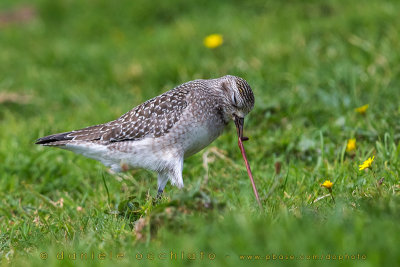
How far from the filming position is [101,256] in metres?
3.65

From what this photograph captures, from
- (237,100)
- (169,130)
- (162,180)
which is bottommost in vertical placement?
(162,180)

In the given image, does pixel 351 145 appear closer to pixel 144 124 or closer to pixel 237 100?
pixel 237 100

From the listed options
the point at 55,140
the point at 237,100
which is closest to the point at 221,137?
the point at 237,100

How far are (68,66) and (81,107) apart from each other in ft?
8.16

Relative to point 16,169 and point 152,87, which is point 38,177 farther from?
point 152,87

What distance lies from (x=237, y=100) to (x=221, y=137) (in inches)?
56.5

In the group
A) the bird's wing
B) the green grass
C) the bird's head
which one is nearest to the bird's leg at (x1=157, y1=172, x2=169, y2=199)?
the green grass

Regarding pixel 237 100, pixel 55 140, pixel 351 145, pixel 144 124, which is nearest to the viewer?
pixel 237 100

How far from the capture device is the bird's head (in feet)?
18.4

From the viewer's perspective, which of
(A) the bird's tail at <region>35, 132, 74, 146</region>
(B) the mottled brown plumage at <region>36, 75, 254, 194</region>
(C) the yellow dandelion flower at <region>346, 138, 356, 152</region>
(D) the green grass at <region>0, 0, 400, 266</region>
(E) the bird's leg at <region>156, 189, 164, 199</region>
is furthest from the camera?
(A) the bird's tail at <region>35, 132, 74, 146</region>

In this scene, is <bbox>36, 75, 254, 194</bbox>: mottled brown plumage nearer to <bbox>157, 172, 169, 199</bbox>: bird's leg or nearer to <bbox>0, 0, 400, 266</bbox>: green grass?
<bbox>157, 172, 169, 199</bbox>: bird's leg

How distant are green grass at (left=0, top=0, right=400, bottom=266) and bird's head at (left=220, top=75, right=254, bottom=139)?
702 mm

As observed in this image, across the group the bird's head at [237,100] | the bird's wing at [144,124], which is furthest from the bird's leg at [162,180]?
the bird's head at [237,100]

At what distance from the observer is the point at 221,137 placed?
700 centimetres
